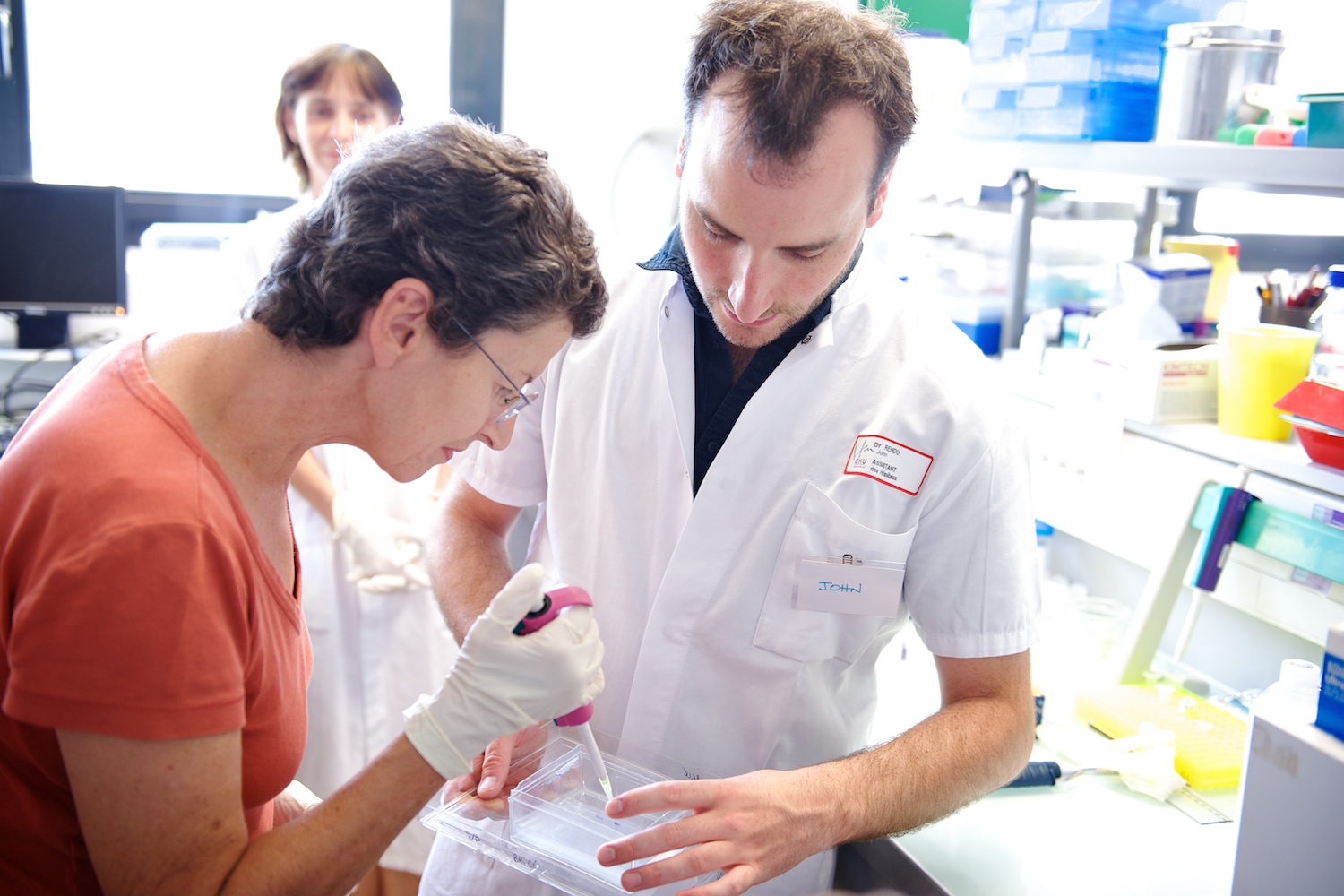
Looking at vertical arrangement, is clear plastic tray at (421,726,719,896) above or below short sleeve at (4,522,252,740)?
below

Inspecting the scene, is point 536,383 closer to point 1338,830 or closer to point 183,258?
point 1338,830

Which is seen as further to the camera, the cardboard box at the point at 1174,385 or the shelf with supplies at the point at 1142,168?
the cardboard box at the point at 1174,385

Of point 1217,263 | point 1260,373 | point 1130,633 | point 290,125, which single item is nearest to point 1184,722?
point 1130,633

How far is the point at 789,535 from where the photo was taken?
4.09 ft

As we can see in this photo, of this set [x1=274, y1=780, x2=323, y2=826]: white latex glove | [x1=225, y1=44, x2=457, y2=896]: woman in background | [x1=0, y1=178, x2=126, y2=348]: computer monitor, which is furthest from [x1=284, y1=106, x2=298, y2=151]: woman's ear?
[x1=274, y1=780, x2=323, y2=826]: white latex glove

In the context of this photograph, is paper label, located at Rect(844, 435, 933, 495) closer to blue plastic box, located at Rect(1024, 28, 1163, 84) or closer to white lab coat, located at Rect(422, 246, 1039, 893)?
white lab coat, located at Rect(422, 246, 1039, 893)

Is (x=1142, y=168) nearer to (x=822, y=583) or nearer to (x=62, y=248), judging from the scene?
(x=822, y=583)

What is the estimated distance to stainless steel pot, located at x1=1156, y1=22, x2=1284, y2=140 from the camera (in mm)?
1715

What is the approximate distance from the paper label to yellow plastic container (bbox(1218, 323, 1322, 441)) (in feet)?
2.64

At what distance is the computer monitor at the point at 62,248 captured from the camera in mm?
2932

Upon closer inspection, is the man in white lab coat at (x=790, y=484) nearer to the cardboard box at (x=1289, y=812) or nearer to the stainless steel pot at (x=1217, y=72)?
the cardboard box at (x=1289, y=812)

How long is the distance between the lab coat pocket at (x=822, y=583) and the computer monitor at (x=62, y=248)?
261 centimetres

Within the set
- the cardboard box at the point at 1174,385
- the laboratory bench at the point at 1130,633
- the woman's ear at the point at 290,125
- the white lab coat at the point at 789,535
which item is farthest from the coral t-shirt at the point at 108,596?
the woman's ear at the point at 290,125

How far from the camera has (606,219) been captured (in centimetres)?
327
